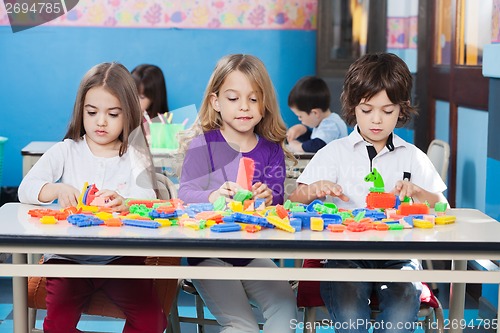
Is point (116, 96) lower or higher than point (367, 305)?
higher

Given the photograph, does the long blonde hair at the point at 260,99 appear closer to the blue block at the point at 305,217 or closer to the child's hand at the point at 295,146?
the blue block at the point at 305,217

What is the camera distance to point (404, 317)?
7.25ft

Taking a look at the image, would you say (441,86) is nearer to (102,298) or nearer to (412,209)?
(412,209)

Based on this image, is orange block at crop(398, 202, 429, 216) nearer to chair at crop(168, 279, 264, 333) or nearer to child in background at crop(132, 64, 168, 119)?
chair at crop(168, 279, 264, 333)

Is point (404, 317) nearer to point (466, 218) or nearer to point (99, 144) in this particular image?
point (466, 218)

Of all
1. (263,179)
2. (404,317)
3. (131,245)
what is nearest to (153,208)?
(131,245)

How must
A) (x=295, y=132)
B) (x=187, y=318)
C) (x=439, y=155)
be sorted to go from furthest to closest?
(x=295, y=132) → (x=439, y=155) → (x=187, y=318)

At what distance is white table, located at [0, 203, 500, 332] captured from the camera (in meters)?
1.88

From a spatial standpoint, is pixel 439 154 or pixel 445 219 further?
pixel 439 154

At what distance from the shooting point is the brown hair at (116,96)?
101 inches

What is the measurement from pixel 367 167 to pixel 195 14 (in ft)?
11.0

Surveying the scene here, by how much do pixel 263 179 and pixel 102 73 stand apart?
59 centimetres

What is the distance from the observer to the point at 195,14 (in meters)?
5.62

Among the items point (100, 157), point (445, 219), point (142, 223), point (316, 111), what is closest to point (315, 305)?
point (445, 219)
